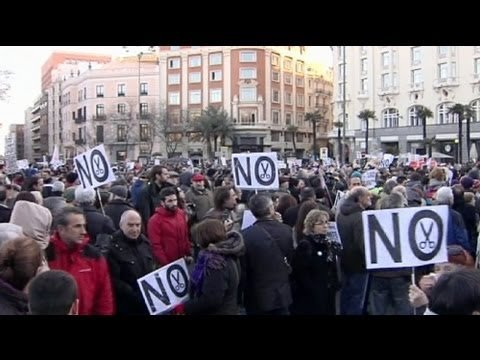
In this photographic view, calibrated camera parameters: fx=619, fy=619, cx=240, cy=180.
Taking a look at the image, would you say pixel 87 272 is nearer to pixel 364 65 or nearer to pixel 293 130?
pixel 364 65

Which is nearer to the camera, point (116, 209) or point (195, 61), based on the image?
point (116, 209)

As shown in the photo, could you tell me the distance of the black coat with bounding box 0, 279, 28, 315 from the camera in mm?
3422

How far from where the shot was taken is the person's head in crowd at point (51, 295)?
3189mm

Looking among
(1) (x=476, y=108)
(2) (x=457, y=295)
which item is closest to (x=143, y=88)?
(1) (x=476, y=108)

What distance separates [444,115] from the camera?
61000mm

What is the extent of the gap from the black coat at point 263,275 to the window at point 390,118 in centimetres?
6146

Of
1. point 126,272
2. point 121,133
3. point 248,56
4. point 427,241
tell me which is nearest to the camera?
point 427,241

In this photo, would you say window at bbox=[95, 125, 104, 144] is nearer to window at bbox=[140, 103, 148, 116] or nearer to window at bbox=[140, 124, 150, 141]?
window at bbox=[140, 124, 150, 141]

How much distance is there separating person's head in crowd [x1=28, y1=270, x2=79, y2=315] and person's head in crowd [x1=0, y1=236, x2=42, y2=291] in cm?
42

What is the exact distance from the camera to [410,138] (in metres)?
62.6

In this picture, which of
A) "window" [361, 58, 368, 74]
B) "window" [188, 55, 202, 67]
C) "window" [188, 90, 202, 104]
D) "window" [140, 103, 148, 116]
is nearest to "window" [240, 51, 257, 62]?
"window" [188, 55, 202, 67]

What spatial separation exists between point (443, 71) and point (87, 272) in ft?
201

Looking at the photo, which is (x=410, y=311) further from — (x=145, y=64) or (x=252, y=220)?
(x=145, y=64)
